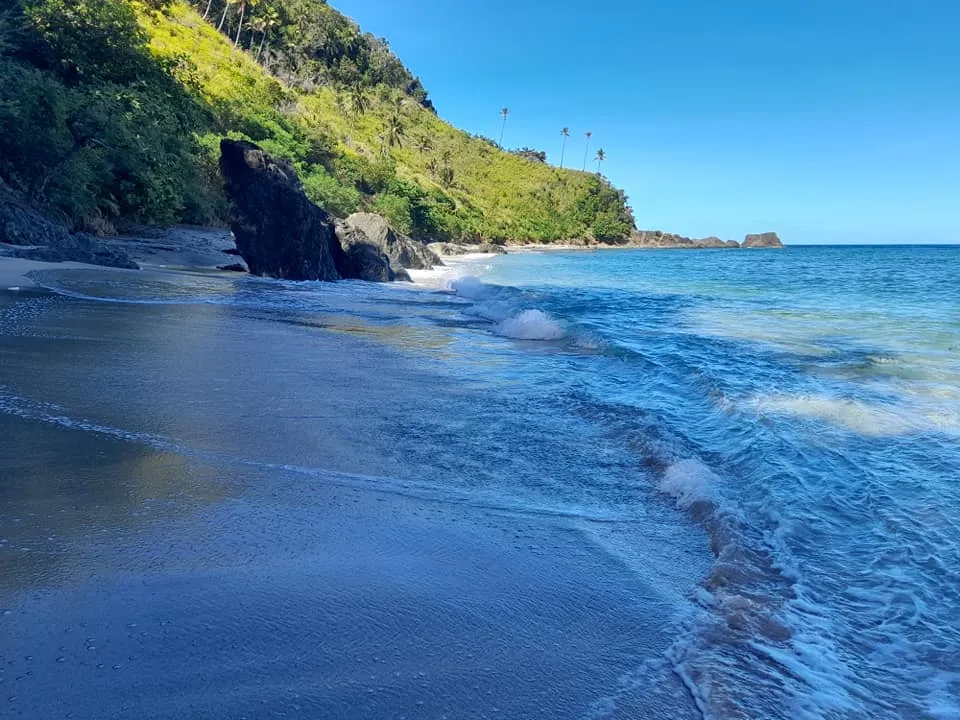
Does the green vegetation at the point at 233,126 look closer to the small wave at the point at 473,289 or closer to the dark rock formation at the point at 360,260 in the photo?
the dark rock formation at the point at 360,260

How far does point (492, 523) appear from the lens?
4.08 m

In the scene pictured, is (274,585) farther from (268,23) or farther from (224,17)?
(224,17)

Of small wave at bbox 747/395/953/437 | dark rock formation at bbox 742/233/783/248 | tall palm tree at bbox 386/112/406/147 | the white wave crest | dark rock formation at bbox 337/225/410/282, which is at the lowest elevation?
the white wave crest

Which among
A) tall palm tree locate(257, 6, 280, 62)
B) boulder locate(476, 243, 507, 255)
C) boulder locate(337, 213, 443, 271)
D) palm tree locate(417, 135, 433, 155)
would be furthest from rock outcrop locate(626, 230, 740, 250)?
boulder locate(337, 213, 443, 271)

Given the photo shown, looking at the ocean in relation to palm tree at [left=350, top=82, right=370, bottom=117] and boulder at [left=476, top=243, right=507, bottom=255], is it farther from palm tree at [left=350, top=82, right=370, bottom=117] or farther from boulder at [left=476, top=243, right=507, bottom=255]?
palm tree at [left=350, top=82, right=370, bottom=117]

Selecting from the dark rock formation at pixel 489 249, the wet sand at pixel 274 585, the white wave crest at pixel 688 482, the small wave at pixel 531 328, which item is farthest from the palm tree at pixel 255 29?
the white wave crest at pixel 688 482

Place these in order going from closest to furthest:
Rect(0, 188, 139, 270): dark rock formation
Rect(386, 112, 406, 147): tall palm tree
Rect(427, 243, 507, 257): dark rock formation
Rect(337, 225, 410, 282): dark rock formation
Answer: Rect(0, 188, 139, 270): dark rock formation, Rect(337, 225, 410, 282): dark rock formation, Rect(427, 243, 507, 257): dark rock formation, Rect(386, 112, 406, 147): tall palm tree

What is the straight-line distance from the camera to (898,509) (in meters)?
4.73

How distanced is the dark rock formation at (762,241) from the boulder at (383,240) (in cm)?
15063

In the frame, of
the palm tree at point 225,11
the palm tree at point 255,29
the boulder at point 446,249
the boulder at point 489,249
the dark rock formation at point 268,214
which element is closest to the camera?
the dark rock formation at point 268,214

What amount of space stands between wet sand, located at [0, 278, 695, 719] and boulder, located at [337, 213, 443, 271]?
2182cm

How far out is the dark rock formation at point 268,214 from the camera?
22.5 meters

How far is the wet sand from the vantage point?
2.37 metres

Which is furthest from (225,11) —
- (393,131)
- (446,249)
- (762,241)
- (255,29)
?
(762,241)
